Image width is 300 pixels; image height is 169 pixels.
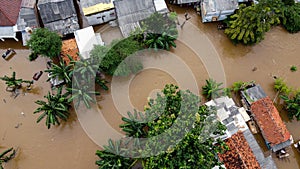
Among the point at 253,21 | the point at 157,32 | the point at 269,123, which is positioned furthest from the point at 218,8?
the point at 269,123

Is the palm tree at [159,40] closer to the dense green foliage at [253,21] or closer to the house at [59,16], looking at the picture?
the dense green foliage at [253,21]

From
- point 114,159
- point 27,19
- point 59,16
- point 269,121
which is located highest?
point 27,19

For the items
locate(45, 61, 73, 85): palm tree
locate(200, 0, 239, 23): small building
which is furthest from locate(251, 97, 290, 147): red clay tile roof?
locate(45, 61, 73, 85): palm tree

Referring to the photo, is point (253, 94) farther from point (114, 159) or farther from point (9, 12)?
point (9, 12)

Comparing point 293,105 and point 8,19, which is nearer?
point 293,105

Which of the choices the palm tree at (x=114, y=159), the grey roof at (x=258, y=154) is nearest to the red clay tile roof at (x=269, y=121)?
the grey roof at (x=258, y=154)

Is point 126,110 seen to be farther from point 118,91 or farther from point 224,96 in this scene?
point 224,96

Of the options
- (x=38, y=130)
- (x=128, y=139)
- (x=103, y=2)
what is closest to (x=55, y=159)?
(x=38, y=130)

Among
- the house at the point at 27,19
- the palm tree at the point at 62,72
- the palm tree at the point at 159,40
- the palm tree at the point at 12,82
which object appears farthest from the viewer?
the house at the point at 27,19
